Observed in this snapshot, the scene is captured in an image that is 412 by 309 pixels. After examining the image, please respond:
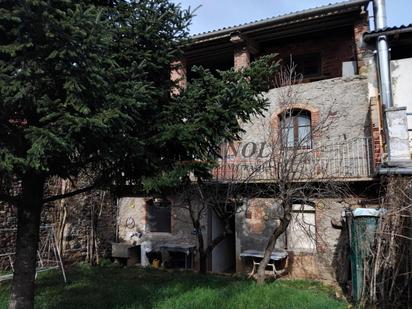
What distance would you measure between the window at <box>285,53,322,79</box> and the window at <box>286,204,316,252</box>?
4776 millimetres

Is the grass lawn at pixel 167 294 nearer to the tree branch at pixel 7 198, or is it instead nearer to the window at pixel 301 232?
the window at pixel 301 232

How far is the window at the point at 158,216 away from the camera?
45.2 ft

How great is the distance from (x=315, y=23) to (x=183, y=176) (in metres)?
8.39

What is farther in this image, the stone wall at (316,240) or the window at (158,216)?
the window at (158,216)

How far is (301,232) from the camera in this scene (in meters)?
11.5

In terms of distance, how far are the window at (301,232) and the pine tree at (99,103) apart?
6161 mm

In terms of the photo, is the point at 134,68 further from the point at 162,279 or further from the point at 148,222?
the point at 148,222

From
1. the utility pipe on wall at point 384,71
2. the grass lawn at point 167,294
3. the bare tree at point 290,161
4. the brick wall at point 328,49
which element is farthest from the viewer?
the brick wall at point 328,49

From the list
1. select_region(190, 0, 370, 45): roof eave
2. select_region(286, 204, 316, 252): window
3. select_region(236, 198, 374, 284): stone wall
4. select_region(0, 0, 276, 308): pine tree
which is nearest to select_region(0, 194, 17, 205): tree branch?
select_region(0, 0, 276, 308): pine tree

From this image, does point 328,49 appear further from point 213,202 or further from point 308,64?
point 213,202

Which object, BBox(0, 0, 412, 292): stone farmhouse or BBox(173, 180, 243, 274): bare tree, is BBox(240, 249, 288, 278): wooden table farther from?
BBox(173, 180, 243, 274): bare tree

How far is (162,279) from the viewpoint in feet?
32.2

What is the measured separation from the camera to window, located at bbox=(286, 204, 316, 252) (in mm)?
11266

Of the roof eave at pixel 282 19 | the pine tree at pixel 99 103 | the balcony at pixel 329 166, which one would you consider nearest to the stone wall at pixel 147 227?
the balcony at pixel 329 166
